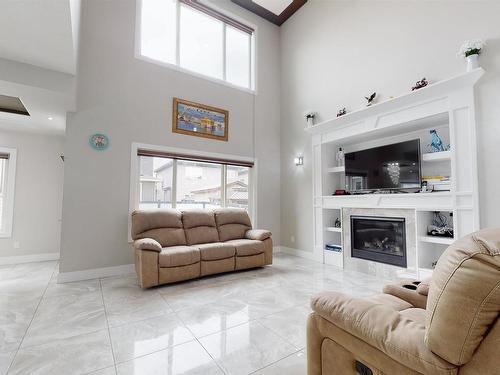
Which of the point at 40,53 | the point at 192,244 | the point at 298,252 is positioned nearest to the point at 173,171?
the point at 192,244

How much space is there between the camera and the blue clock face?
3791 mm

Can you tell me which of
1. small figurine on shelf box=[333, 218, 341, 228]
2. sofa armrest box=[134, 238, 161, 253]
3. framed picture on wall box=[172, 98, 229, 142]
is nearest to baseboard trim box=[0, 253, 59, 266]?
sofa armrest box=[134, 238, 161, 253]

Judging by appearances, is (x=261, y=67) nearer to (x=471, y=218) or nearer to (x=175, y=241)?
(x=175, y=241)

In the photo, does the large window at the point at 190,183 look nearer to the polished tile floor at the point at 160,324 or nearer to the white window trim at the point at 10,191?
the polished tile floor at the point at 160,324

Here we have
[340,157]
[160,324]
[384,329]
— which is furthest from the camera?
[340,157]

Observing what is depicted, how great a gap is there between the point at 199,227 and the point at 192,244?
0.32 m

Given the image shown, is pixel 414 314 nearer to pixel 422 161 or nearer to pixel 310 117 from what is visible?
pixel 422 161

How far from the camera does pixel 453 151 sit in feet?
10.1

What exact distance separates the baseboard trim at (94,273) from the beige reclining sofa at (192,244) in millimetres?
663

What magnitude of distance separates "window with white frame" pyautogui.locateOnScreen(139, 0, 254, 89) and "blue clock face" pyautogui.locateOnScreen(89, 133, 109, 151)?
1.66 metres

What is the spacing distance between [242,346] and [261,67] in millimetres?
5506

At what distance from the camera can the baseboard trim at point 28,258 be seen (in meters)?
4.48

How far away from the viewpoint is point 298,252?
5.21 m

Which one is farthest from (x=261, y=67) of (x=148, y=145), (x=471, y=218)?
(x=471, y=218)
